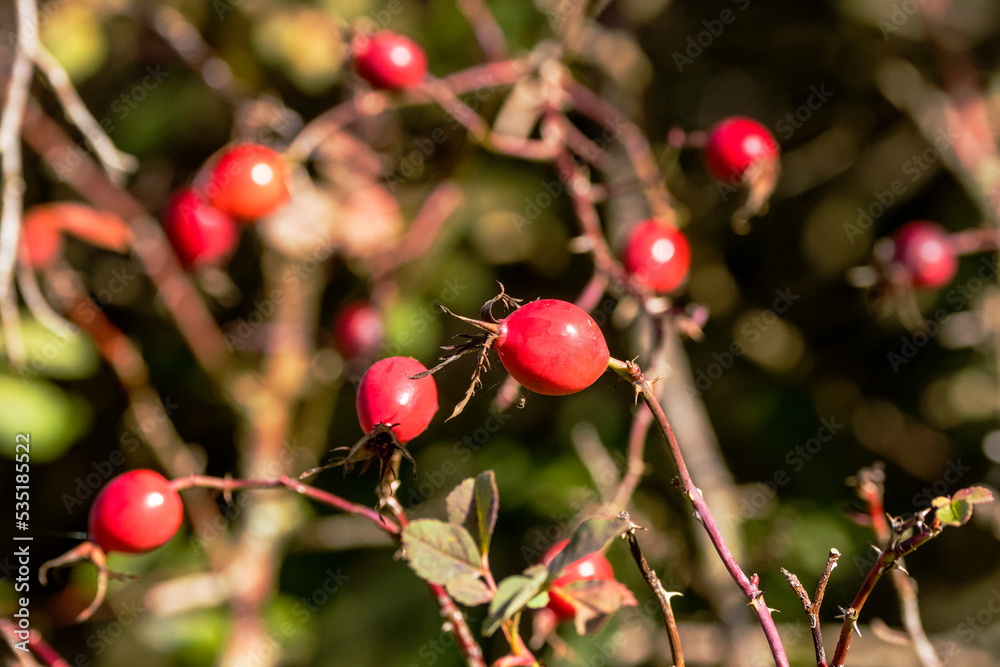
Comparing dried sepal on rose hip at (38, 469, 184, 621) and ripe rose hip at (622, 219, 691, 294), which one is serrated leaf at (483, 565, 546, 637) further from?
ripe rose hip at (622, 219, 691, 294)

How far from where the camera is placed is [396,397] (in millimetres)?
719

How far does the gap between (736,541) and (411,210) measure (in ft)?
3.87

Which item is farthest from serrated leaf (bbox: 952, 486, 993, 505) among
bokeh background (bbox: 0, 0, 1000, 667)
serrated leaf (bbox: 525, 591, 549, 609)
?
bokeh background (bbox: 0, 0, 1000, 667)

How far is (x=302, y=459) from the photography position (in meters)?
1.91

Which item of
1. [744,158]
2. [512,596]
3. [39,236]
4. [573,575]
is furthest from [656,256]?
[39,236]

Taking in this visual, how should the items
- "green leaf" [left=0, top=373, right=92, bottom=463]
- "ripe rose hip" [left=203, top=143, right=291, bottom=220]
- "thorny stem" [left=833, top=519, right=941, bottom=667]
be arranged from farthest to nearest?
"green leaf" [left=0, top=373, right=92, bottom=463] < "ripe rose hip" [left=203, top=143, right=291, bottom=220] < "thorny stem" [left=833, top=519, right=941, bottom=667]

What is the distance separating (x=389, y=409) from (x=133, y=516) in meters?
0.42

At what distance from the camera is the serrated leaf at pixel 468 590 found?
623 mm

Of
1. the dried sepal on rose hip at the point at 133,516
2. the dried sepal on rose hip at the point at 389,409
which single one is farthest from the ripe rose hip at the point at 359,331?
the dried sepal on rose hip at the point at 389,409

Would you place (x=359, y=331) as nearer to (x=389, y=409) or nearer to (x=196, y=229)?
(x=196, y=229)

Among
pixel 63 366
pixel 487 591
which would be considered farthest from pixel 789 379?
pixel 63 366

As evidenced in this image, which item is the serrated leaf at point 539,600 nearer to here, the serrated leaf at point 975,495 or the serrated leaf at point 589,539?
the serrated leaf at point 589,539

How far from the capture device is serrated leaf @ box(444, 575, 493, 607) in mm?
623

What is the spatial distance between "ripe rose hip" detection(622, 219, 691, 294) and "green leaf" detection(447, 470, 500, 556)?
65 cm
